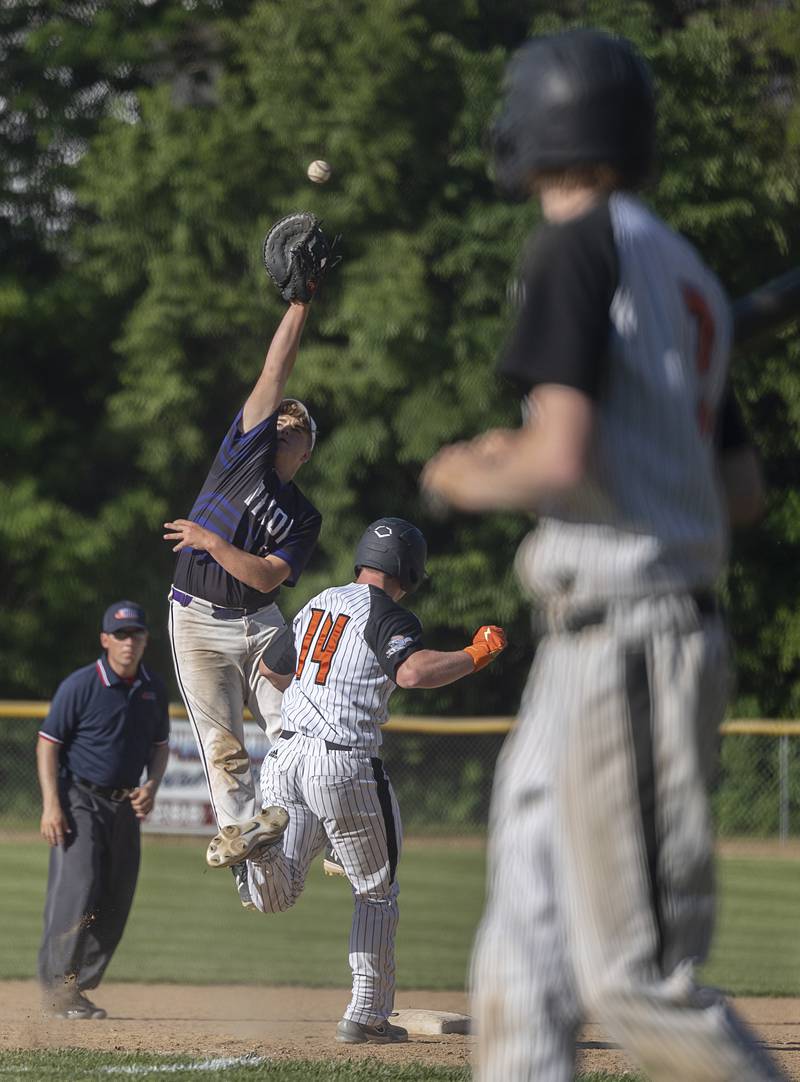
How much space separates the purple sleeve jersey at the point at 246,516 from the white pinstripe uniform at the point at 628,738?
11.8ft

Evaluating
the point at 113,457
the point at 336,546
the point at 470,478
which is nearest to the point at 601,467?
the point at 470,478

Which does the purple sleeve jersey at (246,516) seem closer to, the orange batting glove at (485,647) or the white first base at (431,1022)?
Result: the orange batting glove at (485,647)

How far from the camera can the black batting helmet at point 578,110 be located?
2.75 m

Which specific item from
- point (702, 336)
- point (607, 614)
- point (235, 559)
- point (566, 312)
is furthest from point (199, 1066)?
point (566, 312)

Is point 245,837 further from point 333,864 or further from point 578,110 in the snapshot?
point 578,110

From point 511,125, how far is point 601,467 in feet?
2.15

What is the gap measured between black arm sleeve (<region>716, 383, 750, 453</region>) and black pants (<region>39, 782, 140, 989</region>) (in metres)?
5.69

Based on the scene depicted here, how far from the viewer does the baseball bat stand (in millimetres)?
3088

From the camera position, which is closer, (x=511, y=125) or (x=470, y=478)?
(x=470, y=478)

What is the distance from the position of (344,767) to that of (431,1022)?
5.23 feet

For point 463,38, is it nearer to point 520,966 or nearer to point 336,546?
point 336,546

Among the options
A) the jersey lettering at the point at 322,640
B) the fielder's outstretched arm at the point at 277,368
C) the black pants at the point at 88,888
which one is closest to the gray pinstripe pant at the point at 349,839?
the jersey lettering at the point at 322,640

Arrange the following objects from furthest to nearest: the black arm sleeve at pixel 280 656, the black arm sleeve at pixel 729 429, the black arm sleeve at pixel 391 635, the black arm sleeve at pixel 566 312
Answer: the black arm sleeve at pixel 280 656, the black arm sleeve at pixel 391 635, the black arm sleeve at pixel 729 429, the black arm sleeve at pixel 566 312

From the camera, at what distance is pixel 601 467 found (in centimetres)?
263
